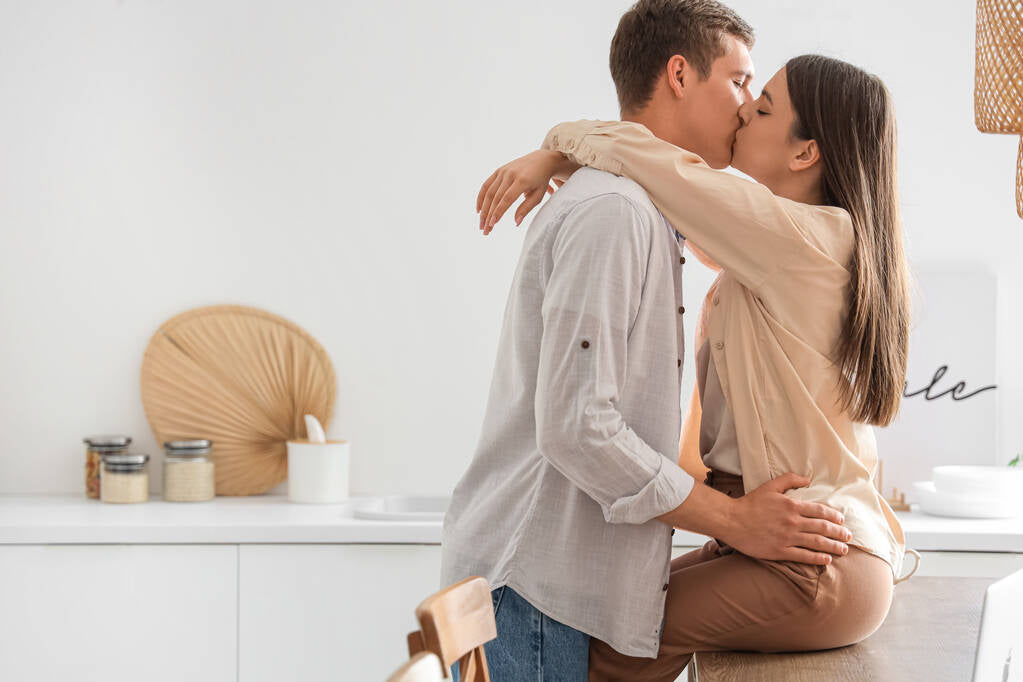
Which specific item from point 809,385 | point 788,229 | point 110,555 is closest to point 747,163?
point 788,229

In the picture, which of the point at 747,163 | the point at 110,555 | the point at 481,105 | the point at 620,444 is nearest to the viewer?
the point at 620,444

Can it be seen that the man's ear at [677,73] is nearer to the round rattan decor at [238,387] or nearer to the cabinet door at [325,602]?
the cabinet door at [325,602]

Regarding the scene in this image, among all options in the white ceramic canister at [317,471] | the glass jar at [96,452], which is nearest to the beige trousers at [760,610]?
the white ceramic canister at [317,471]

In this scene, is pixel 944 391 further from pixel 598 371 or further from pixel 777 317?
pixel 598 371

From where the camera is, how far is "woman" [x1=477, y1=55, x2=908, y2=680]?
1.14 metres

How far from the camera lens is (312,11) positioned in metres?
2.53

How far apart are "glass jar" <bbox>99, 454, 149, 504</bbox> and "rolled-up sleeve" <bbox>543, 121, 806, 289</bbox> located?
158 cm

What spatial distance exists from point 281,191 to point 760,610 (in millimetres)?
1755

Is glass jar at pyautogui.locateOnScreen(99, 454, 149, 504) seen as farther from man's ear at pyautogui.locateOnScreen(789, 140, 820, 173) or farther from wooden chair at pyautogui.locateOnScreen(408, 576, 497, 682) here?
man's ear at pyautogui.locateOnScreen(789, 140, 820, 173)

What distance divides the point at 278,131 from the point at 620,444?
5.63ft

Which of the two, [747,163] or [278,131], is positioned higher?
[278,131]

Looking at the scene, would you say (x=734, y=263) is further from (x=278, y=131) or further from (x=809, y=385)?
(x=278, y=131)

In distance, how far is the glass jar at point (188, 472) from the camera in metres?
2.37

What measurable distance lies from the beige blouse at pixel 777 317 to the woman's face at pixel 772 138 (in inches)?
4.0
